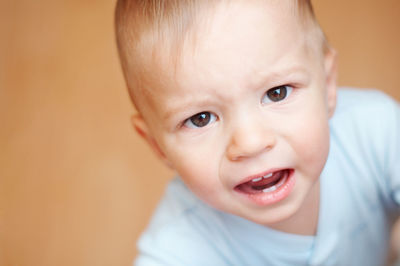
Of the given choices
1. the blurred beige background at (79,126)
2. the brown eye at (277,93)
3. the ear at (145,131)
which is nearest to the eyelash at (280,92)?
the brown eye at (277,93)

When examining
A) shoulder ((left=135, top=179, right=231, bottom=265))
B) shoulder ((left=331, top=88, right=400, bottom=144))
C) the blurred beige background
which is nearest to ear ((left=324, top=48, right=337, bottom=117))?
shoulder ((left=331, top=88, right=400, bottom=144))

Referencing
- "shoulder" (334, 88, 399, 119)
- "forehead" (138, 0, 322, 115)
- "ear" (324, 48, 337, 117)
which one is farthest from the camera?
"shoulder" (334, 88, 399, 119)

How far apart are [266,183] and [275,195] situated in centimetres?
2

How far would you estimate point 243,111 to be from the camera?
1.86 ft

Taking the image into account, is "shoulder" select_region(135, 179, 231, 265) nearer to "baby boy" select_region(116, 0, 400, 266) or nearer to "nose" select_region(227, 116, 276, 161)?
"baby boy" select_region(116, 0, 400, 266)

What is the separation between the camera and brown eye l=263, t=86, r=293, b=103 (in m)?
0.59

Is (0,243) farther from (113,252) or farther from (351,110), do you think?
(351,110)

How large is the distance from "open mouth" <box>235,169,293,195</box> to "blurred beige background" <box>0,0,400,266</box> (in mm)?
523

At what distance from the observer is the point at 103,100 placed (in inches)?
50.9

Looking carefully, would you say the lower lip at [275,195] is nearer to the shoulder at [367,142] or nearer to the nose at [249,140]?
the nose at [249,140]

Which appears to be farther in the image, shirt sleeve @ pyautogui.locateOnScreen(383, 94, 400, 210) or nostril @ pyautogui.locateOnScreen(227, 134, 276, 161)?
shirt sleeve @ pyautogui.locateOnScreen(383, 94, 400, 210)

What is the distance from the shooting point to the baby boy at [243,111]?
564 mm

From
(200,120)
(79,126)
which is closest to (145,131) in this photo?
(200,120)

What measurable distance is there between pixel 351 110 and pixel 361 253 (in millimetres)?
204
